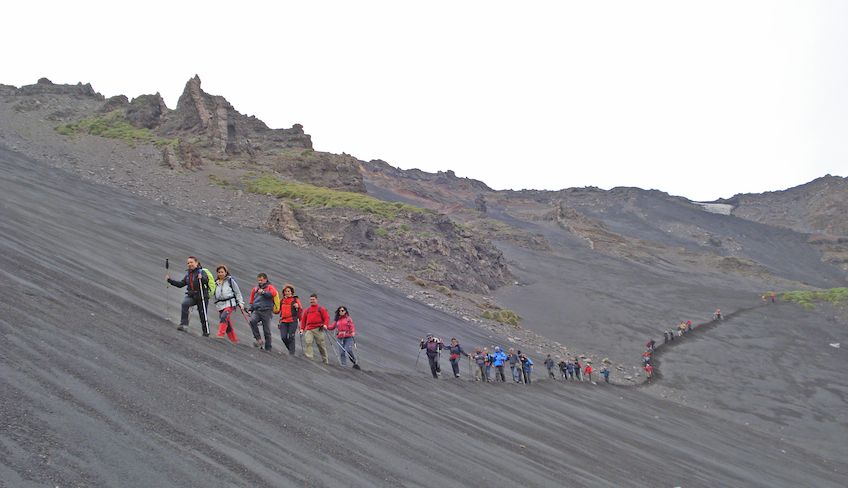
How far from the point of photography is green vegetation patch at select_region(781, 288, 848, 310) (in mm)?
77688

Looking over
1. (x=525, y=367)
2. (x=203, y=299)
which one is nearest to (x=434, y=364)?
(x=525, y=367)

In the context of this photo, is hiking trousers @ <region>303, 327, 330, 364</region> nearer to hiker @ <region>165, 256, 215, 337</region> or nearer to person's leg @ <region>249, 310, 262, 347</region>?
person's leg @ <region>249, 310, 262, 347</region>

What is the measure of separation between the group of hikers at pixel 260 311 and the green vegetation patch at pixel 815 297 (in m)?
73.5

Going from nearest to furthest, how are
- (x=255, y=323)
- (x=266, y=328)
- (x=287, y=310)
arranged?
1. (x=266, y=328)
2. (x=255, y=323)
3. (x=287, y=310)

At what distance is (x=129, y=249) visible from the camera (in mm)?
28203

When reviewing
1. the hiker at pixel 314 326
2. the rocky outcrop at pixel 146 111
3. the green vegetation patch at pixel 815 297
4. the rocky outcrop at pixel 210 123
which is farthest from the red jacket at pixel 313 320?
the green vegetation patch at pixel 815 297

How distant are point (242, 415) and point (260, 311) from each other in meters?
6.21

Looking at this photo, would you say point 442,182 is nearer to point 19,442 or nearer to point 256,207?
point 256,207

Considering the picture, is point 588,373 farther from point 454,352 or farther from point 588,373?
point 454,352

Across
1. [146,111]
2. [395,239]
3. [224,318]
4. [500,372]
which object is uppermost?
[146,111]

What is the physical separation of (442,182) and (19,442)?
A: 18296cm

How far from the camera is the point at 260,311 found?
51.5 ft

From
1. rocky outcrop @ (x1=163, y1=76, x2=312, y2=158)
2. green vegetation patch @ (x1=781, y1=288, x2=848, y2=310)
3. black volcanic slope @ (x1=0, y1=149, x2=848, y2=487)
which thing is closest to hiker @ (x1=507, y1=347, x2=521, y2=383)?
black volcanic slope @ (x1=0, y1=149, x2=848, y2=487)

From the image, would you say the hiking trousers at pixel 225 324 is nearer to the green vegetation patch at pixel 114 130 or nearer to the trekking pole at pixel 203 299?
the trekking pole at pixel 203 299
